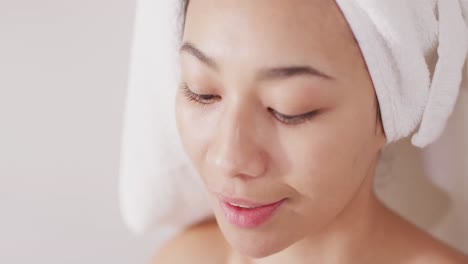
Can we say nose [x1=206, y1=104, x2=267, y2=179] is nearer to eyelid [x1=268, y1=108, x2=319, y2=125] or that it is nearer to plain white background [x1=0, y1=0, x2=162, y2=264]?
eyelid [x1=268, y1=108, x2=319, y2=125]

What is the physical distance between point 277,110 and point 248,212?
0.14m

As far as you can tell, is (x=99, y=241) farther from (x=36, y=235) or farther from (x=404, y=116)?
(x=404, y=116)

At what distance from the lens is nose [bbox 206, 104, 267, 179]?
77 centimetres

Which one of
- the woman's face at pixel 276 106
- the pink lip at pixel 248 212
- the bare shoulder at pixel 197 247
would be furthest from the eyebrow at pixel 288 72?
the bare shoulder at pixel 197 247

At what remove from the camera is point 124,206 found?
3.58 feet

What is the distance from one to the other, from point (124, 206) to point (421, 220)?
528 mm

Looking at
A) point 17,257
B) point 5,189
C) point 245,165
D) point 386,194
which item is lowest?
point 17,257

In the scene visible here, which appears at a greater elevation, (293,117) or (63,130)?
(293,117)

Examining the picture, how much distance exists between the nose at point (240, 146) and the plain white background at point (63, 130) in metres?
0.50

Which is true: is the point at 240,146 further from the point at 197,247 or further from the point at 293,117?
Result: the point at 197,247

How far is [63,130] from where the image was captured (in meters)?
1.25

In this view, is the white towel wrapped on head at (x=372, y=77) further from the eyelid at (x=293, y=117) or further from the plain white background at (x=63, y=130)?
the plain white background at (x=63, y=130)

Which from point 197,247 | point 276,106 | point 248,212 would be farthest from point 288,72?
point 197,247

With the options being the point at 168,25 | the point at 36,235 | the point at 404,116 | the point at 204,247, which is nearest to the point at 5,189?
the point at 36,235
